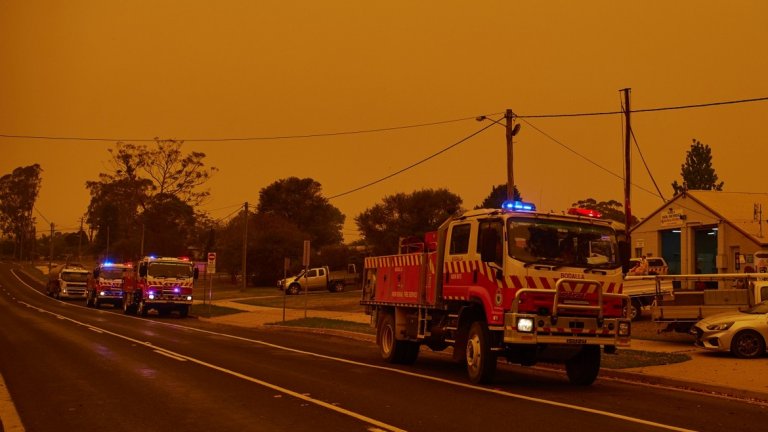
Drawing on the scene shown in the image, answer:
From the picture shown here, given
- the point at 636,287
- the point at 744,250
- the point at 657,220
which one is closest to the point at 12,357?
the point at 636,287

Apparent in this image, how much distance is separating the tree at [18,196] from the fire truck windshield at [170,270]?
295ft

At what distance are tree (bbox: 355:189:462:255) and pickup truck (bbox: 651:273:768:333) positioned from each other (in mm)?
47917

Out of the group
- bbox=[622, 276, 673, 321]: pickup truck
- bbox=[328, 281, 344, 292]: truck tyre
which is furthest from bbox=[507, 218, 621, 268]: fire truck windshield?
bbox=[328, 281, 344, 292]: truck tyre

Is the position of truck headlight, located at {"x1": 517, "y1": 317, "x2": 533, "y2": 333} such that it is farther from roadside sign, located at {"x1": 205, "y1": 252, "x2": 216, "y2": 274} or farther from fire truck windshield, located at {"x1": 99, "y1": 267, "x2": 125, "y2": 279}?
fire truck windshield, located at {"x1": 99, "y1": 267, "x2": 125, "y2": 279}

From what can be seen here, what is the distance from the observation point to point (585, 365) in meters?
12.3

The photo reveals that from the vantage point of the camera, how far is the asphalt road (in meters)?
8.46

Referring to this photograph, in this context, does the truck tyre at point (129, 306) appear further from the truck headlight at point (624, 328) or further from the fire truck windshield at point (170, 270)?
the truck headlight at point (624, 328)

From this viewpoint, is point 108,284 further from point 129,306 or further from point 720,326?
point 720,326

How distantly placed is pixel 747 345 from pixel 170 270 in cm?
2481

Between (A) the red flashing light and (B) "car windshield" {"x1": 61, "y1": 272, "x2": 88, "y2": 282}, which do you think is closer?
(A) the red flashing light

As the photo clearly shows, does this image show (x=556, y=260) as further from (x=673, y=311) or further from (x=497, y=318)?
(x=673, y=311)

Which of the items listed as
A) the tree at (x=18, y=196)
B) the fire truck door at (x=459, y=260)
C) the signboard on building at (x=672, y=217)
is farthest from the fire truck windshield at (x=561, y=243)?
the tree at (x=18, y=196)

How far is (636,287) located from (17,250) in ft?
502

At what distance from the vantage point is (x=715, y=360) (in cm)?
1571
